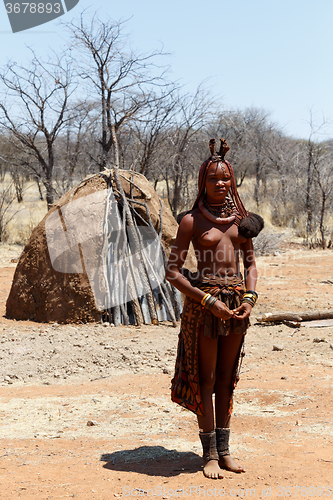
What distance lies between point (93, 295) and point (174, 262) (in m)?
3.49

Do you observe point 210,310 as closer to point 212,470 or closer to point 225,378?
point 225,378

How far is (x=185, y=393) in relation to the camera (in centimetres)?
281

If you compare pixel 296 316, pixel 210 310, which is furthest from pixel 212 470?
pixel 296 316

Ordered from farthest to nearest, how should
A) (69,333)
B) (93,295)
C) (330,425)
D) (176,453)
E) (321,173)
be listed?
1. (321,173)
2. (93,295)
3. (69,333)
4. (330,425)
5. (176,453)

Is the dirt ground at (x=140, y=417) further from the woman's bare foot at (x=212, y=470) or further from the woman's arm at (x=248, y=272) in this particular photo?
the woman's arm at (x=248, y=272)

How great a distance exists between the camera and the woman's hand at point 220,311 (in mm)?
2592

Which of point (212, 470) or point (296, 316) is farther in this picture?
point (296, 316)

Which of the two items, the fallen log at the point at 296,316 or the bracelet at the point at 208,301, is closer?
the bracelet at the point at 208,301

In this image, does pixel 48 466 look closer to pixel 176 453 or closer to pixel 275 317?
pixel 176 453

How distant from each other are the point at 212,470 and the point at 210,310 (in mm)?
869

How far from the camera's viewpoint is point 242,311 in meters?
2.69

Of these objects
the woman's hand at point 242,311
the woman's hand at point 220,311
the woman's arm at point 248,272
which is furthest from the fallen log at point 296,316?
the woman's hand at point 220,311

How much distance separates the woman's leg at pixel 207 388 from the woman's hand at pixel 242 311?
20cm

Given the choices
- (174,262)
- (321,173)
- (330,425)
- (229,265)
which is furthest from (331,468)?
(321,173)
